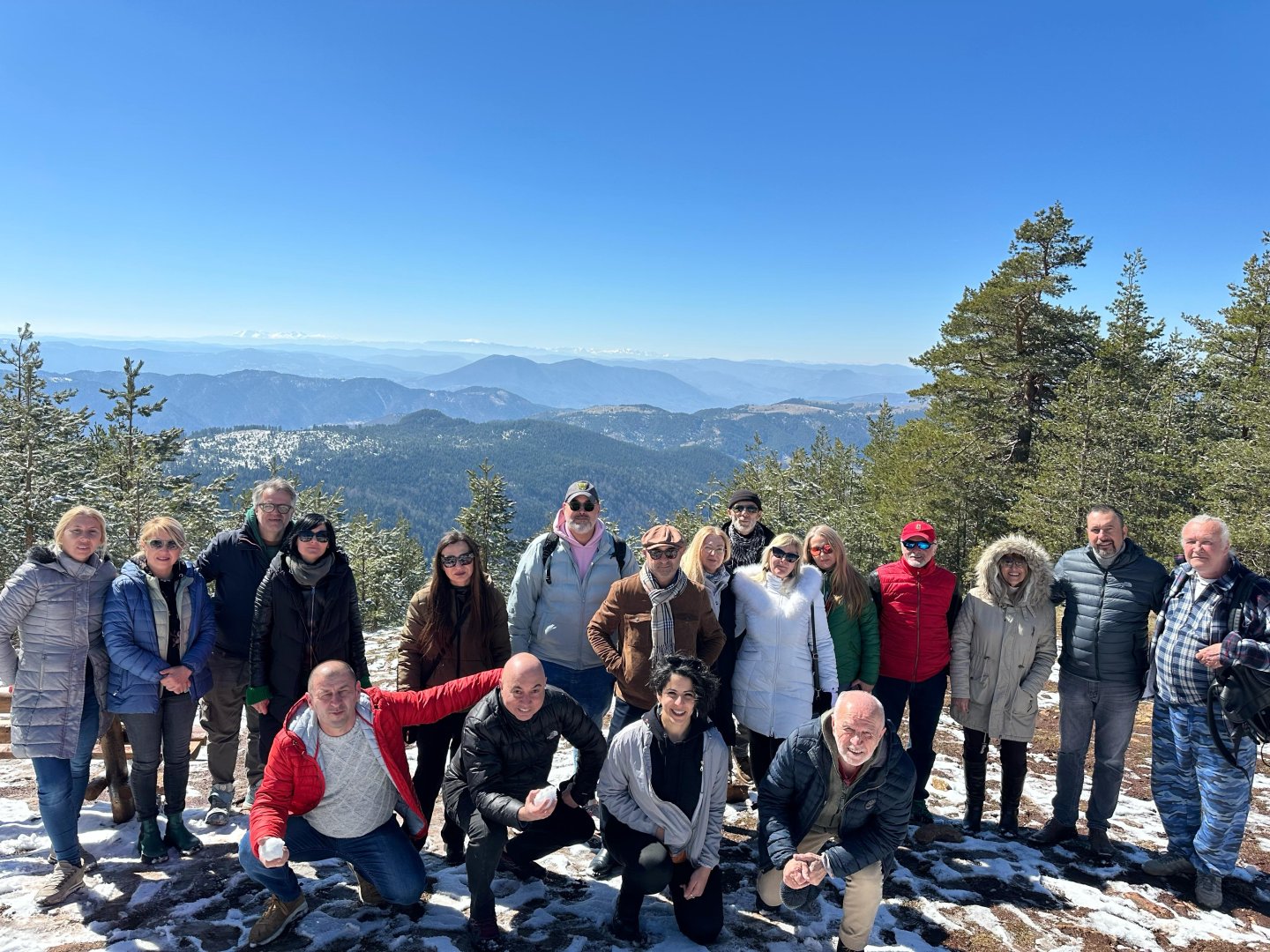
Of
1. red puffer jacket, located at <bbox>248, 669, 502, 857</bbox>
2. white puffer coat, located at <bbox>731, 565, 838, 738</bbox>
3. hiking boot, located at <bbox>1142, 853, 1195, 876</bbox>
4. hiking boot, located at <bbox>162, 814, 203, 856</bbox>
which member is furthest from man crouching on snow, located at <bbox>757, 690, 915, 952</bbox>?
hiking boot, located at <bbox>162, 814, 203, 856</bbox>

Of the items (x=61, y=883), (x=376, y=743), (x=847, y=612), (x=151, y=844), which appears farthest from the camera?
(x=847, y=612)

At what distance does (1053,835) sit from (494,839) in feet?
14.4

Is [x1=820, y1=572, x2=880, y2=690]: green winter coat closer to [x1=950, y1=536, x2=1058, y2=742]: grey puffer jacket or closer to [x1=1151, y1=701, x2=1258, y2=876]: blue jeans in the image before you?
[x1=950, y1=536, x2=1058, y2=742]: grey puffer jacket

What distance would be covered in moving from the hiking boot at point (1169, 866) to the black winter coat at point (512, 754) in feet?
13.4

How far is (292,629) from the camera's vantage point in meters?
4.49

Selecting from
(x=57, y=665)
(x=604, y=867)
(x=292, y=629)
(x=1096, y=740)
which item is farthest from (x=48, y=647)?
(x=1096, y=740)

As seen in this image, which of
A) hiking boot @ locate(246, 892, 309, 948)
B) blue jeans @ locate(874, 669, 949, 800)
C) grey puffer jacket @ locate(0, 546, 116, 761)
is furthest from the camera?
blue jeans @ locate(874, 669, 949, 800)

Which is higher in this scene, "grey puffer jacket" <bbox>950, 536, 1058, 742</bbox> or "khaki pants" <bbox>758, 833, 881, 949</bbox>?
"grey puffer jacket" <bbox>950, 536, 1058, 742</bbox>

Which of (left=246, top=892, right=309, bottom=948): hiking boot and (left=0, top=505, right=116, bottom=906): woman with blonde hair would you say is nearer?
(left=246, top=892, right=309, bottom=948): hiking boot

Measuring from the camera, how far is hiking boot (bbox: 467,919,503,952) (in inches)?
140

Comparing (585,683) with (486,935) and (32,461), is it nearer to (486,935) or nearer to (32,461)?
(486,935)

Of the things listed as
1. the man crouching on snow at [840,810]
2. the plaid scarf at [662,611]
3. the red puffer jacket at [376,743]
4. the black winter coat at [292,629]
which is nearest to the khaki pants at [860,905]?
the man crouching on snow at [840,810]

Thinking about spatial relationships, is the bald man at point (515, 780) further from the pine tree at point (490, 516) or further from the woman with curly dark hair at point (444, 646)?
the pine tree at point (490, 516)

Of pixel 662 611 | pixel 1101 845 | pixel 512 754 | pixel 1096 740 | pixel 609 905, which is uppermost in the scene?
pixel 662 611
